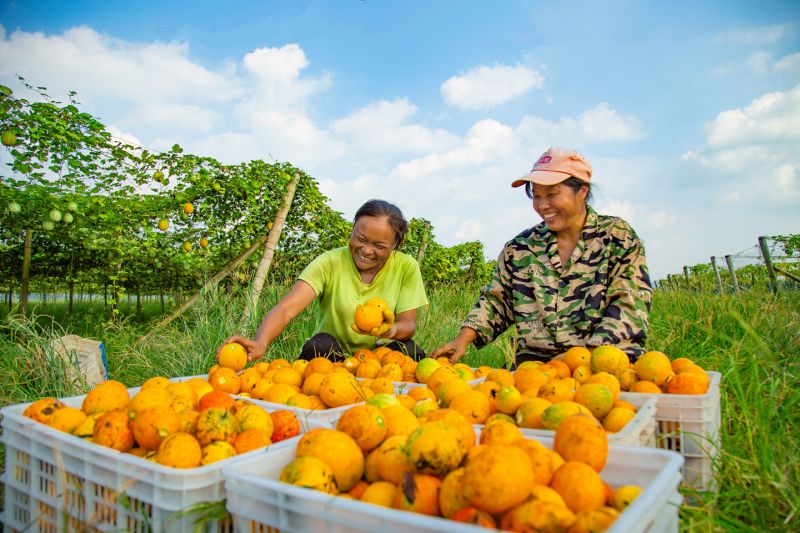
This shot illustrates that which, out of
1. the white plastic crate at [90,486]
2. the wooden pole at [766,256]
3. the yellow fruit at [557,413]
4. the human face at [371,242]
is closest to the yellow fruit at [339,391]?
the white plastic crate at [90,486]

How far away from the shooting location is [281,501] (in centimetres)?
117

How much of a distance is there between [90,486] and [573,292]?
2.68 meters

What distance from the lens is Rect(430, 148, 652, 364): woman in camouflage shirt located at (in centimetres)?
306

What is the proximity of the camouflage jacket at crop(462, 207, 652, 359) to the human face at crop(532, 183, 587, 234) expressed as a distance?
3.7 inches

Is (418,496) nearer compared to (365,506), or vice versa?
(365,506)

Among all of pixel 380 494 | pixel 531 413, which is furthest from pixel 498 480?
pixel 531 413

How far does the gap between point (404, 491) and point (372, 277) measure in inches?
117

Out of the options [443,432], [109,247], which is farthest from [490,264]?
[443,432]

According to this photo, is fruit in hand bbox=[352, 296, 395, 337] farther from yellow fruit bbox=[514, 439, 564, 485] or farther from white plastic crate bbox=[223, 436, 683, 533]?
yellow fruit bbox=[514, 439, 564, 485]

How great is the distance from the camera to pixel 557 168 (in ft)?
10.1

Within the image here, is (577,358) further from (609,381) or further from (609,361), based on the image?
(609,381)

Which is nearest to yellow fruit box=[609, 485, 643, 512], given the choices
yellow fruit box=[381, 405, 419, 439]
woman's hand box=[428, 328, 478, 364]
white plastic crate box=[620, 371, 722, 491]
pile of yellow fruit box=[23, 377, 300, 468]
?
yellow fruit box=[381, 405, 419, 439]

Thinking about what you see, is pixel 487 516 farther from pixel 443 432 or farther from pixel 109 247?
pixel 109 247

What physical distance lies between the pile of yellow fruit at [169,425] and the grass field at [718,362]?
1.26m
